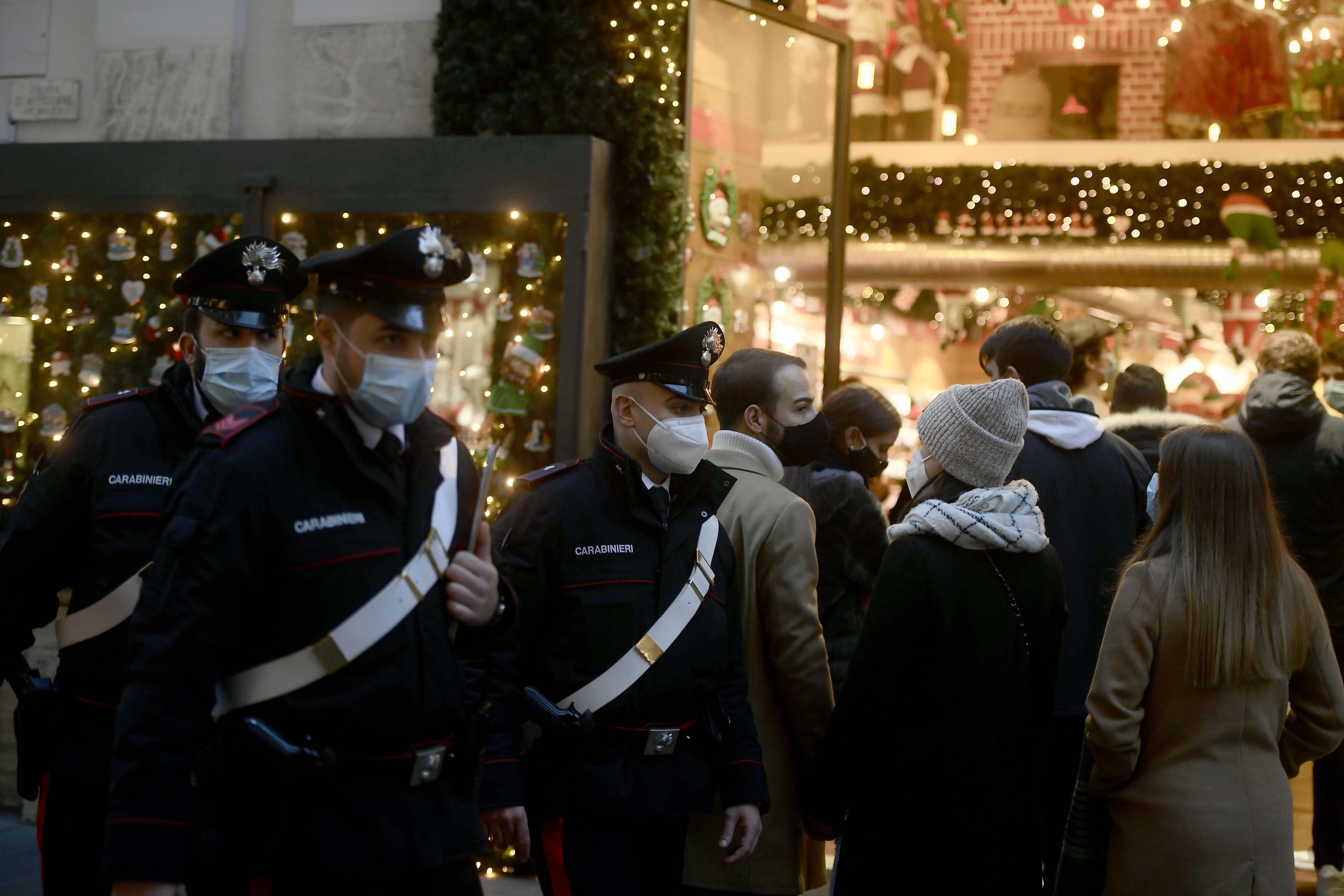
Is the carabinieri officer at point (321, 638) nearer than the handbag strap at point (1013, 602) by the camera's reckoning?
Yes

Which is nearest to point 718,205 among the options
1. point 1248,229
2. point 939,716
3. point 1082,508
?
point 1082,508

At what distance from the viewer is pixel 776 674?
11.1ft

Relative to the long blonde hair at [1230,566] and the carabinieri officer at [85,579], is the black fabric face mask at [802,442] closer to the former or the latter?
the long blonde hair at [1230,566]

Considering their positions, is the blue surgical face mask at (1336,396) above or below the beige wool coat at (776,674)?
above

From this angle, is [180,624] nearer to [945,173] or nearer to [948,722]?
[948,722]

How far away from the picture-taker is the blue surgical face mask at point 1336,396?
6.06 metres

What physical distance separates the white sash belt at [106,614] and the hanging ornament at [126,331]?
3.16 m

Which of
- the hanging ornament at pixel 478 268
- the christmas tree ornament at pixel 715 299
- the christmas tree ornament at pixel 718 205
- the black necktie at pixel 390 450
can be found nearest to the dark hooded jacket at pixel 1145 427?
the christmas tree ornament at pixel 715 299

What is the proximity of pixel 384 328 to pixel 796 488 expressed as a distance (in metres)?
2.06

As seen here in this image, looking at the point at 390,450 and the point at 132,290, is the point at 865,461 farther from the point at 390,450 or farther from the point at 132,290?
the point at 132,290

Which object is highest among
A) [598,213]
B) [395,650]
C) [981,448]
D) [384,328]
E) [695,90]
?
[695,90]

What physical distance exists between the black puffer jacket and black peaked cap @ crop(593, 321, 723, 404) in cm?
89

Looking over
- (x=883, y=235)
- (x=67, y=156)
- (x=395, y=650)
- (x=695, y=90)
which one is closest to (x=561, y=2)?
(x=695, y=90)

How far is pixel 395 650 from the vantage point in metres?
2.19
